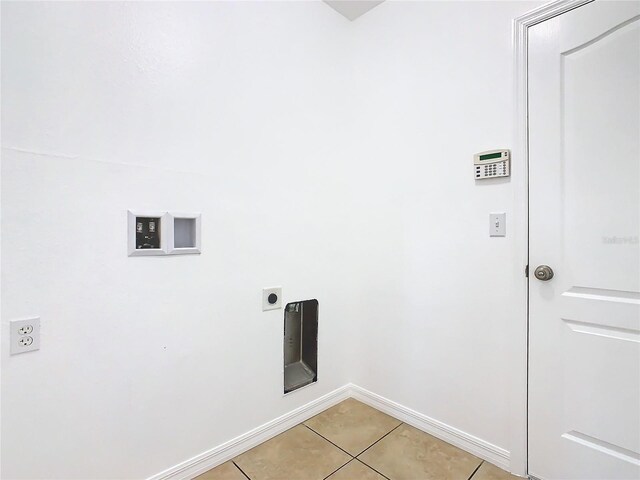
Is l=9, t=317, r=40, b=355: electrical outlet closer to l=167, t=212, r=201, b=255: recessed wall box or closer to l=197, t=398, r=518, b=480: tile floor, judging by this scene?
l=167, t=212, r=201, b=255: recessed wall box

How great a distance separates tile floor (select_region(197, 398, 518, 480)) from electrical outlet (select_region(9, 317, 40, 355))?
97 cm

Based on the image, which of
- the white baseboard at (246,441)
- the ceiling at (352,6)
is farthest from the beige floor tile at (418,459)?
the ceiling at (352,6)

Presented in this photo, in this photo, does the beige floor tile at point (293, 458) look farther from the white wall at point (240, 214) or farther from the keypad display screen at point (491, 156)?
the keypad display screen at point (491, 156)

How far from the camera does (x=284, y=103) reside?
6.04 ft

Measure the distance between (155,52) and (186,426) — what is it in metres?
1.71

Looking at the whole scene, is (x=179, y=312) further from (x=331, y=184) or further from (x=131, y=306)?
(x=331, y=184)

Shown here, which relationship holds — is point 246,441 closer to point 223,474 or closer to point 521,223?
point 223,474

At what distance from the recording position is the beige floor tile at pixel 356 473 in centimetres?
148

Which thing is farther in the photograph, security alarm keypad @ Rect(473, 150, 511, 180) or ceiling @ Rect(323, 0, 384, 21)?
ceiling @ Rect(323, 0, 384, 21)

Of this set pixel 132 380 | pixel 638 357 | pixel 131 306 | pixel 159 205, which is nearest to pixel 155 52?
pixel 159 205

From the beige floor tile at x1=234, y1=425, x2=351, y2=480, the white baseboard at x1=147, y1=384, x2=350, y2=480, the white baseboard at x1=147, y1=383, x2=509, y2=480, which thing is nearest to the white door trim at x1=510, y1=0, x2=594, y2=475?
the white baseboard at x1=147, y1=383, x2=509, y2=480

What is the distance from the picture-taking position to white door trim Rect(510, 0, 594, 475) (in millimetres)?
1462

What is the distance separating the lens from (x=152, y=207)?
4.49 ft

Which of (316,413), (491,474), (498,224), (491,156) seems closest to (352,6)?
(491,156)
